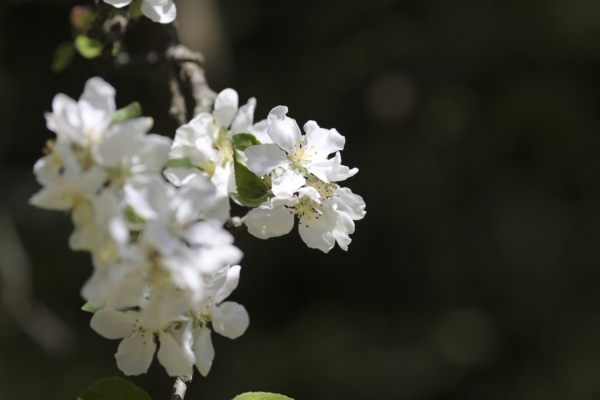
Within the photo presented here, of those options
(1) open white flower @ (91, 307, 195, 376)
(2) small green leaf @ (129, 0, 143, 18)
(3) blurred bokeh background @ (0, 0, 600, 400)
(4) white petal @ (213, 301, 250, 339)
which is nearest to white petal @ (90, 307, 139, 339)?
(1) open white flower @ (91, 307, 195, 376)

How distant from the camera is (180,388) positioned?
2.71 feet

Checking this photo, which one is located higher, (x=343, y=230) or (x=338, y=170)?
(x=338, y=170)

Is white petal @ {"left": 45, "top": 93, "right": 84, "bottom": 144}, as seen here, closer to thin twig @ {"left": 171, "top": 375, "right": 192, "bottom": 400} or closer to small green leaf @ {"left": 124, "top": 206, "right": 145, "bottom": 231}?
small green leaf @ {"left": 124, "top": 206, "right": 145, "bottom": 231}

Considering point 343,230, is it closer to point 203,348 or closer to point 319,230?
point 319,230

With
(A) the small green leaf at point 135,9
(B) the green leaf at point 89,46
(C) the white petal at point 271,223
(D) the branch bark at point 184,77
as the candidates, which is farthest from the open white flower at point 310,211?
(B) the green leaf at point 89,46

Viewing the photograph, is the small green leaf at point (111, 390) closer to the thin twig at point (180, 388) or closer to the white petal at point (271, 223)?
the thin twig at point (180, 388)

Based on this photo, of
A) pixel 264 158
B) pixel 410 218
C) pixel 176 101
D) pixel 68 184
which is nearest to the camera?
pixel 68 184

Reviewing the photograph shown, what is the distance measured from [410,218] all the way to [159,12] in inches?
111

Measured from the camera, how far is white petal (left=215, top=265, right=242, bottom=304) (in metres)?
0.78

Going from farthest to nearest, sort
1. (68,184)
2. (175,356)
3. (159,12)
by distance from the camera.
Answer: (159,12) → (175,356) → (68,184)

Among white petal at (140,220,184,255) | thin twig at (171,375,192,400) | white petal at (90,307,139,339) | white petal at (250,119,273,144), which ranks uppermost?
white petal at (140,220,184,255)

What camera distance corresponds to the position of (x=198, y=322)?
792mm

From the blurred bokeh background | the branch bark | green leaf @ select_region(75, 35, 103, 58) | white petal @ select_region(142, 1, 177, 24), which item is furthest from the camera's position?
the blurred bokeh background

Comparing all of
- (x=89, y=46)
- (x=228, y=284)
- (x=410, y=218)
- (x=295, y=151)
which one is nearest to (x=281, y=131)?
(x=295, y=151)
